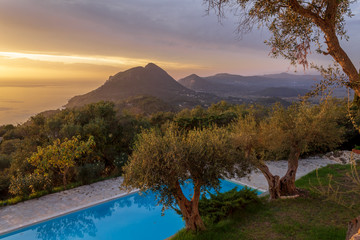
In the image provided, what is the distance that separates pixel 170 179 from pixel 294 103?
5763mm

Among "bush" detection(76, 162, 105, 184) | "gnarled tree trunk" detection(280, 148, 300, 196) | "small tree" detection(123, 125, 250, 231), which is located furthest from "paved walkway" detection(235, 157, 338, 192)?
"bush" detection(76, 162, 105, 184)

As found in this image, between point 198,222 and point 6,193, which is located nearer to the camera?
point 198,222

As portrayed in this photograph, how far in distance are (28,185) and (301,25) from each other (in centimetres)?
1228

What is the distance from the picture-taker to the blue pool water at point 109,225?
8086mm

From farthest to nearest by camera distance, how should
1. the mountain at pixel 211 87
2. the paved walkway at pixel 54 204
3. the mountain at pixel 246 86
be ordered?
the mountain at pixel 211 87, the mountain at pixel 246 86, the paved walkway at pixel 54 204

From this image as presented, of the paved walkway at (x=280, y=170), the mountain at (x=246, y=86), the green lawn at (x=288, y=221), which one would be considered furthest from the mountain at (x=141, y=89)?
the green lawn at (x=288, y=221)

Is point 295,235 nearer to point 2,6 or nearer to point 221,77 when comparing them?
point 2,6

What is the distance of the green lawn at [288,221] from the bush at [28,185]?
7.78 m

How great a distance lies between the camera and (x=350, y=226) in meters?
3.93

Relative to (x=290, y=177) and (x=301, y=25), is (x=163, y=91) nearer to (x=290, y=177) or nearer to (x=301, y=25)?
(x=290, y=177)

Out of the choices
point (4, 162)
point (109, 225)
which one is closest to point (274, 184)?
point (109, 225)

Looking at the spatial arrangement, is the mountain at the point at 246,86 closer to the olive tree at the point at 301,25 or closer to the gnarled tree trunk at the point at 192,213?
the olive tree at the point at 301,25

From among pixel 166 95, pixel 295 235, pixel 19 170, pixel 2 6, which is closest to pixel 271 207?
pixel 295 235

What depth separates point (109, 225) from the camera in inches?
356
